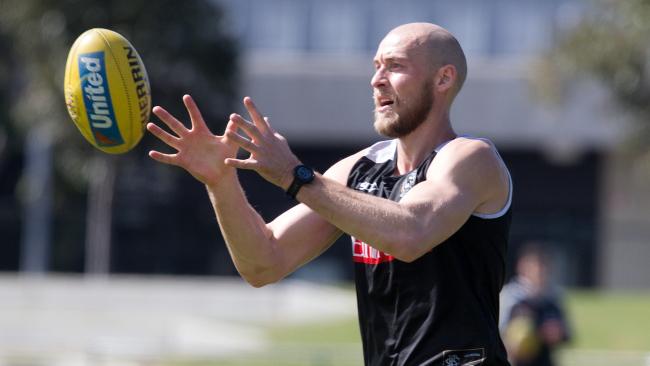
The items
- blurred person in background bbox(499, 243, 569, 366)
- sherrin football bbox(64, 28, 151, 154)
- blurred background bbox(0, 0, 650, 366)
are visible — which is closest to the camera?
sherrin football bbox(64, 28, 151, 154)

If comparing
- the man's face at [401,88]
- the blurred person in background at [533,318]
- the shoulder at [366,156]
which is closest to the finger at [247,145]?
the man's face at [401,88]

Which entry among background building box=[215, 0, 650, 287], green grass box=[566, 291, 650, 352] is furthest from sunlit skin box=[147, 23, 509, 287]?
background building box=[215, 0, 650, 287]

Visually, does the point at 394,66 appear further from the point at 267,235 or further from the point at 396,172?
the point at 267,235

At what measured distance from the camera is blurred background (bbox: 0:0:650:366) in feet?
56.6

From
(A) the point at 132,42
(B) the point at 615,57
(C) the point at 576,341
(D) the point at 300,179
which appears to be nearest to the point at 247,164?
(D) the point at 300,179

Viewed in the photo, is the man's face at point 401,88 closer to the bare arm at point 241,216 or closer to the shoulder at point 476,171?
the shoulder at point 476,171

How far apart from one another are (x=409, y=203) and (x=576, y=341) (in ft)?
47.6

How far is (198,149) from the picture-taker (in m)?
5.02

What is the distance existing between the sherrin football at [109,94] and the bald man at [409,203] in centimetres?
65

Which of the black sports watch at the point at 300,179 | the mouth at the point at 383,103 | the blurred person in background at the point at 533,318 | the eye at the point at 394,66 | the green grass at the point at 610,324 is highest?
the eye at the point at 394,66

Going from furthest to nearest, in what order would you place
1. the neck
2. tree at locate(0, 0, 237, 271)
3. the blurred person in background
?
tree at locate(0, 0, 237, 271) < the blurred person in background < the neck

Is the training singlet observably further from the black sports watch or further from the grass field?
the grass field

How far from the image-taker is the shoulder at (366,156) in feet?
17.3

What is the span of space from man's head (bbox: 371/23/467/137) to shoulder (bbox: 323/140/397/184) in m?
0.28
